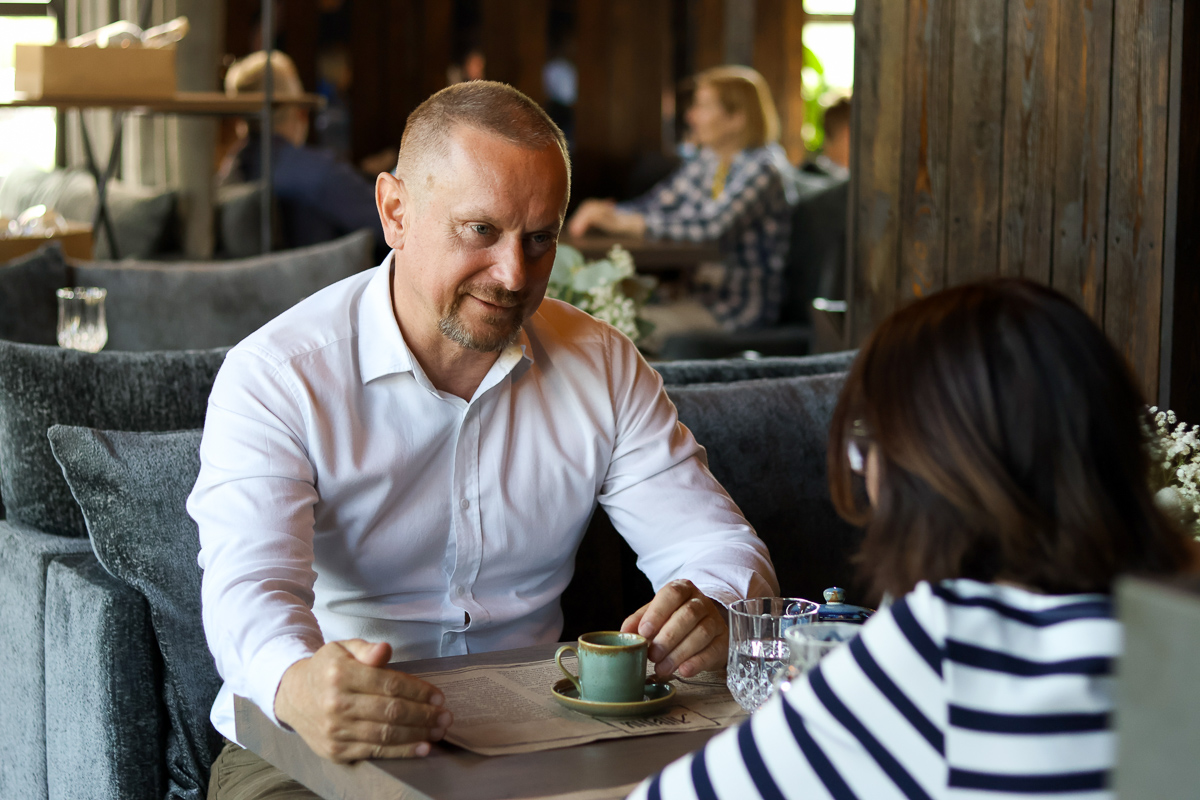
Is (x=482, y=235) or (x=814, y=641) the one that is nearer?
→ (x=814, y=641)

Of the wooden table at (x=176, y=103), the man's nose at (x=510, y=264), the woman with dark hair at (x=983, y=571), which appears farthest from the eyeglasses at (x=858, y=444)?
the wooden table at (x=176, y=103)

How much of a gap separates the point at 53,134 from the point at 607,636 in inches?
295

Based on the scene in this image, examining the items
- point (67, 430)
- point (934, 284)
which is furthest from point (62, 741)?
point (934, 284)

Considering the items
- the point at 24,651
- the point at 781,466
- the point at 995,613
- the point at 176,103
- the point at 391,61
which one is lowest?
the point at 24,651

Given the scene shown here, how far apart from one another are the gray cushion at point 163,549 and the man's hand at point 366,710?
59cm

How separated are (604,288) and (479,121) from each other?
1.31 metres

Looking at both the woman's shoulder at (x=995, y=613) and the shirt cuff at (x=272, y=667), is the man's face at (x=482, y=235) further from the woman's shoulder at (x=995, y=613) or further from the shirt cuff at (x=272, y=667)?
the woman's shoulder at (x=995, y=613)

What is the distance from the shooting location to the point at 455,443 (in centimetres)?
157

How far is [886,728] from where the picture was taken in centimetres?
81

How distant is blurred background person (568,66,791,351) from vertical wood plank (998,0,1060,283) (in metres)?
2.57

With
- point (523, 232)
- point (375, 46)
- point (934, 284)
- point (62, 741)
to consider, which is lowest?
point (62, 741)

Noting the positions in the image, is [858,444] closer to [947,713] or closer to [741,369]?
[947,713]

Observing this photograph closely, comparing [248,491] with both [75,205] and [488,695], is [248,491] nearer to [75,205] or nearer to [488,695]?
[488,695]

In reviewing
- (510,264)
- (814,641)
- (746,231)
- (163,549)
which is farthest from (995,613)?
(746,231)
